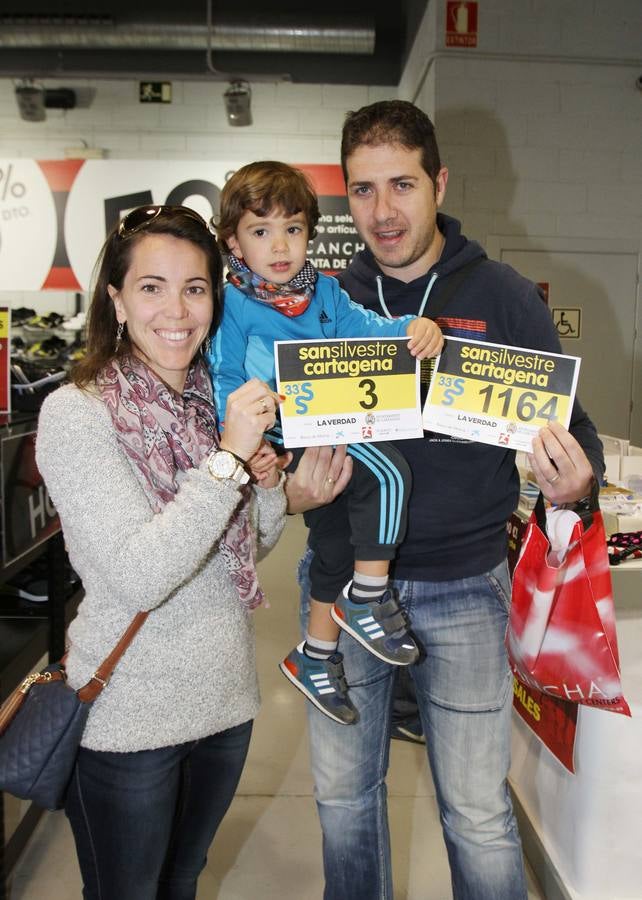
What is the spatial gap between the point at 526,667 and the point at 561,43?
19.9ft

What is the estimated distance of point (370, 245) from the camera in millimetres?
1646

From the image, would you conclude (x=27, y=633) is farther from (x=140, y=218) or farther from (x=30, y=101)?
(x=30, y=101)

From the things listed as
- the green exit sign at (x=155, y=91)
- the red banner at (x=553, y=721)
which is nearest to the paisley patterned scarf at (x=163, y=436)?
the red banner at (x=553, y=721)

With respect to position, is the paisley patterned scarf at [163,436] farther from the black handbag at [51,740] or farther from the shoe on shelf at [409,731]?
the shoe on shelf at [409,731]

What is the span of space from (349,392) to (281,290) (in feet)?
1.14

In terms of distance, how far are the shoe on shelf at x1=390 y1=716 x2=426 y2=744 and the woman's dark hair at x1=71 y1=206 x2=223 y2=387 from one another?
1.50 m

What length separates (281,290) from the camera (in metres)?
1.71

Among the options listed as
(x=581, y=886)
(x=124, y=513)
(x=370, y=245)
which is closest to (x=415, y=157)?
(x=370, y=245)

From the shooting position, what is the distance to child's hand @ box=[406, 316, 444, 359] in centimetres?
145

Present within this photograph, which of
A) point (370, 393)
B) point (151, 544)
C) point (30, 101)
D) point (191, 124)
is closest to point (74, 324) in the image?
point (30, 101)

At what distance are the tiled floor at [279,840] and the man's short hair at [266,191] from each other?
1.97m

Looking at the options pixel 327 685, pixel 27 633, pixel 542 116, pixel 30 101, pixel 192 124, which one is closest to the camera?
pixel 327 685

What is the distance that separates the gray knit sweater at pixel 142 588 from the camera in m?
1.20

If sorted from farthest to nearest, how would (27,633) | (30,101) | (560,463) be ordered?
(30,101)
(27,633)
(560,463)
